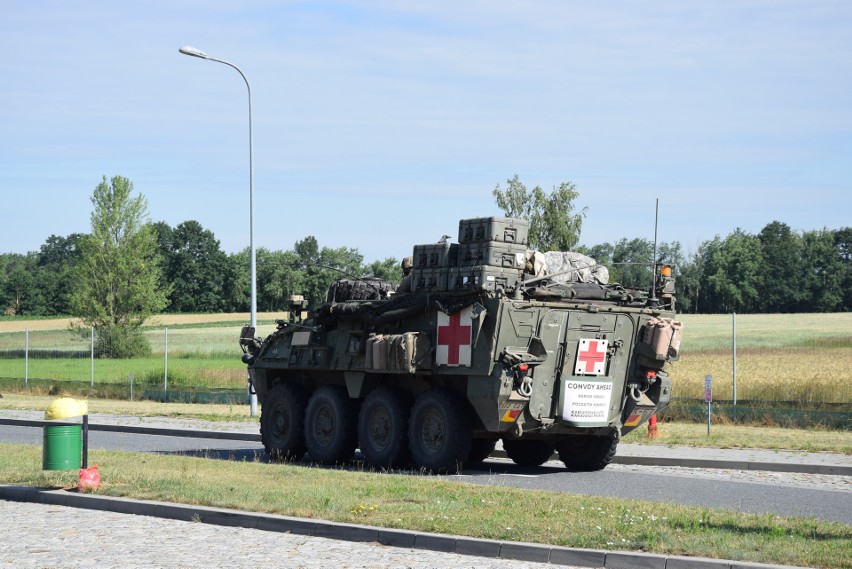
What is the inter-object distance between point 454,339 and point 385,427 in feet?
6.16

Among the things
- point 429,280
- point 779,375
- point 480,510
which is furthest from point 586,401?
point 779,375

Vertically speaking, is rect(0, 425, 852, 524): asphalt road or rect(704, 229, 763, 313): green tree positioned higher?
rect(704, 229, 763, 313): green tree

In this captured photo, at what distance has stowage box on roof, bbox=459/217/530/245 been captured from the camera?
16.6 metres

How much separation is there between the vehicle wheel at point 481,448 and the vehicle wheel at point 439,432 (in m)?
1.76

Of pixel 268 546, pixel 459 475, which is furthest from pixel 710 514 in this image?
pixel 459 475

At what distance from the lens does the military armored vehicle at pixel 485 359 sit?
16.5 meters

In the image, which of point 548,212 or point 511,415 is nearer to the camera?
point 511,415

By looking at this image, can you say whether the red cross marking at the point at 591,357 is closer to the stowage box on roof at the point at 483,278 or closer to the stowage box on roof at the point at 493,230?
the stowage box on roof at the point at 483,278

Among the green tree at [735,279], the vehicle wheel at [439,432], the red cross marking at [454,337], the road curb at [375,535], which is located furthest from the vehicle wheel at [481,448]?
the green tree at [735,279]

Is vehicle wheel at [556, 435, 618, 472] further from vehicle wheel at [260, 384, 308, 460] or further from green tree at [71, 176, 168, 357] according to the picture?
green tree at [71, 176, 168, 357]

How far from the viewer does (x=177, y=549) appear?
10398 millimetres

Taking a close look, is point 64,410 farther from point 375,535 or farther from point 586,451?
point 586,451

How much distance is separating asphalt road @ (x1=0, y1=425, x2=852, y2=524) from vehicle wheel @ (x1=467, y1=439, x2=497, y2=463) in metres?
0.15

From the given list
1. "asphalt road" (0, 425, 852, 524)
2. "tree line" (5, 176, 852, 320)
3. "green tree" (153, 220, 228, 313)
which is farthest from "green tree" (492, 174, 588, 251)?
"green tree" (153, 220, 228, 313)
